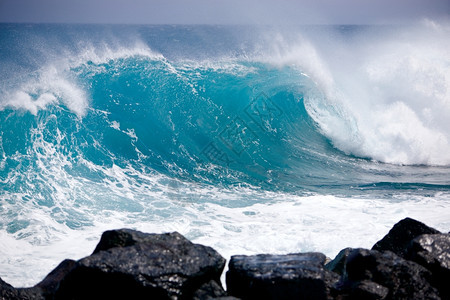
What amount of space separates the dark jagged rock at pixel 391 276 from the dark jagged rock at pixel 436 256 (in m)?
0.13

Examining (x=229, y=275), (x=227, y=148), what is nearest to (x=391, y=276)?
(x=229, y=275)

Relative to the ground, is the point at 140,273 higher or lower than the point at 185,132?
lower

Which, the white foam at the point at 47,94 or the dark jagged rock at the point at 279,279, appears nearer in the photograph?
the dark jagged rock at the point at 279,279

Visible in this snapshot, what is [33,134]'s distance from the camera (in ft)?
31.3

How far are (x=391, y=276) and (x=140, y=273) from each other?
6.71 feet

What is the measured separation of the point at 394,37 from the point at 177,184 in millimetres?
15023

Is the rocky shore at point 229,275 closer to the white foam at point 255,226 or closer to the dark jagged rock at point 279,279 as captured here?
the dark jagged rock at point 279,279

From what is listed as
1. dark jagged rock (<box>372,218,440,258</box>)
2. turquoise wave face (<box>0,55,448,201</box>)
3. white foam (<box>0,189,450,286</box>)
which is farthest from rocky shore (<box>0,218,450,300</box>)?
turquoise wave face (<box>0,55,448,201</box>)

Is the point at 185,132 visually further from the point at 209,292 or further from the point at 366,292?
the point at 366,292

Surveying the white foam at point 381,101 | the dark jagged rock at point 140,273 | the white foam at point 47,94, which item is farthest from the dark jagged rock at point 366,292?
the white foam at point 47,94

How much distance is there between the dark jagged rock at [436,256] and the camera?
3596 mm

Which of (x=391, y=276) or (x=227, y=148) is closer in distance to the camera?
(x=391, y=276)

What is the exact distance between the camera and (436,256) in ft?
12.1

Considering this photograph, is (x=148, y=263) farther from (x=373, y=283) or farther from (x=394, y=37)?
(x=394, y=37)
